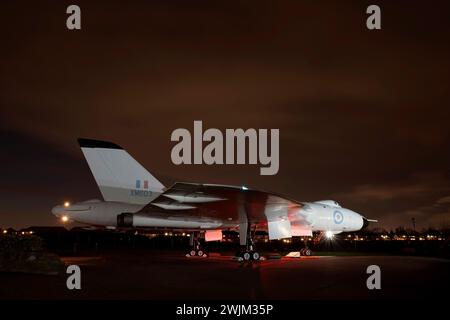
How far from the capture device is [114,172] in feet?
66.0

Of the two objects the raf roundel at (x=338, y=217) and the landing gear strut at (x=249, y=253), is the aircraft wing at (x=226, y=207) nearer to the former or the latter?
the landing gear strut at (x=249, y=253)

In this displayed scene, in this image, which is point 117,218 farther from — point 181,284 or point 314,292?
point 314,292

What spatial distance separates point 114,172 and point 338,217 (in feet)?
38.7

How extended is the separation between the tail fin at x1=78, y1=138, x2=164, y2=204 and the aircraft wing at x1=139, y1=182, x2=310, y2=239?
142cm

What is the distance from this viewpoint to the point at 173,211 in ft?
64.7

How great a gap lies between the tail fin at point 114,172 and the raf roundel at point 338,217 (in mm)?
9885

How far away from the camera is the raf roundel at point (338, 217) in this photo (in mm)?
24083

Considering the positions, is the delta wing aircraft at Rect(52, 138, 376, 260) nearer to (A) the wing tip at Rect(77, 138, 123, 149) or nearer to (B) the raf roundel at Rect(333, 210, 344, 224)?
(A) the wing tip at Rect(77, 138, 123, 149)

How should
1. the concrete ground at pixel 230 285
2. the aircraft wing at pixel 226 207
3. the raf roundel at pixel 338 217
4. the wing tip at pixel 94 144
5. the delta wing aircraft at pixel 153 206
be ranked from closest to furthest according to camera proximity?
1. the concrete ground at pixel 230 285
2. the aircraft wing at pixel 226 207
3. the delta wing aircraft at pixel 153 206
4. the wing tip at pixel 94 144
5. the raf roundel at pixel 338 217

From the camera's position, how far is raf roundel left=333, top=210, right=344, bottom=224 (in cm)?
2408

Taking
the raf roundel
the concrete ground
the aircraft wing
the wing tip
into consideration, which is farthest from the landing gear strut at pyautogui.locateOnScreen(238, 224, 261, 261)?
the wing tip

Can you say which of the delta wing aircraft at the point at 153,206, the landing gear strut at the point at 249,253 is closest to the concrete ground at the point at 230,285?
the delta wing aircraft at the point at 153,206
